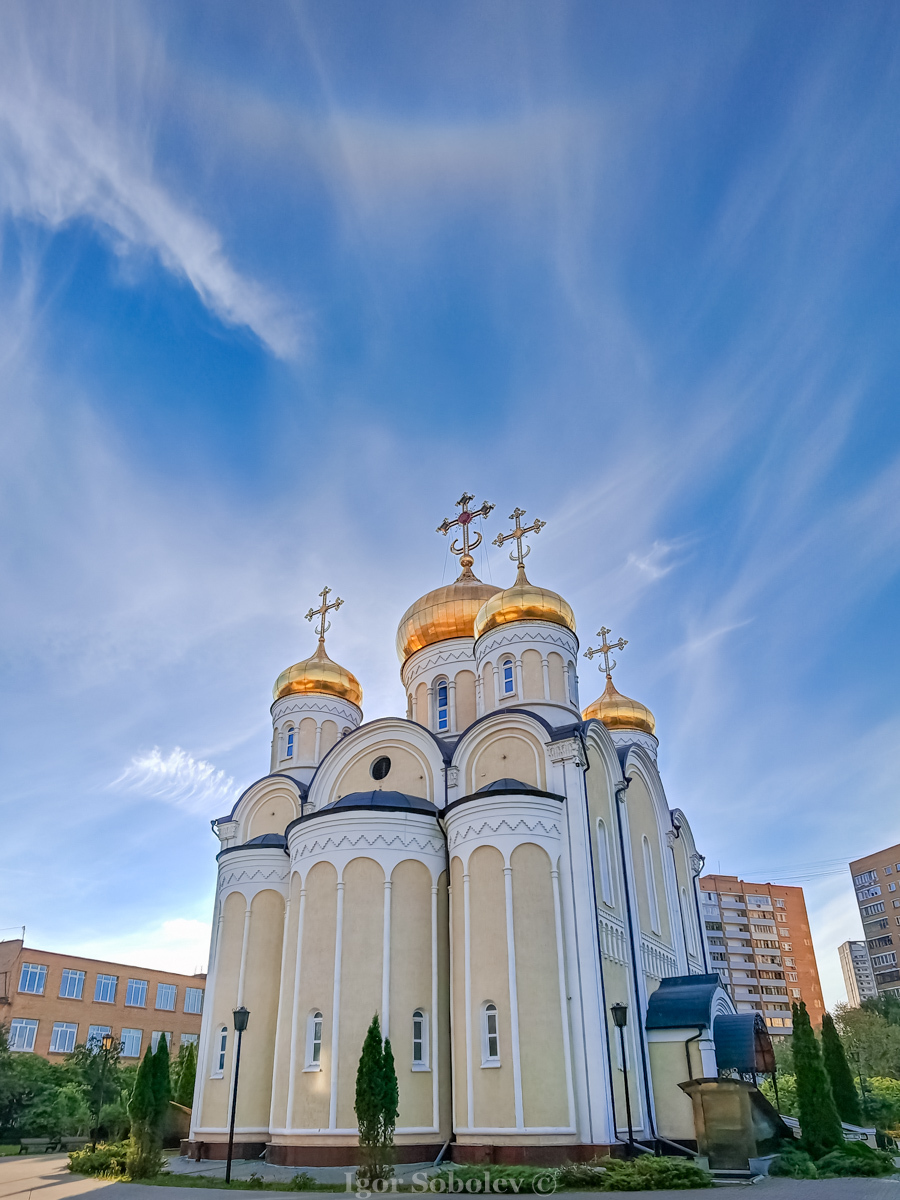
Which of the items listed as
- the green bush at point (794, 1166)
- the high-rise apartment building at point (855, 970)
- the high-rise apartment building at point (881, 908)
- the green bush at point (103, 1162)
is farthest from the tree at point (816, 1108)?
the high-rise apartment building at point (855, 970)

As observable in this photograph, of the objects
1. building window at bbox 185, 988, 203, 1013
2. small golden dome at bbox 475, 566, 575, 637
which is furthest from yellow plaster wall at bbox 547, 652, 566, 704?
building window at bbox 185, 988, 203, 1013

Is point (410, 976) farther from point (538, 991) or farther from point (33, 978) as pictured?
point (33, 978)

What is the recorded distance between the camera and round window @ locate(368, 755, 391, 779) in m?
19.6

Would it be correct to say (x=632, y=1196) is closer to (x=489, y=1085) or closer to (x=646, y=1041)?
(x=489, y=1085)

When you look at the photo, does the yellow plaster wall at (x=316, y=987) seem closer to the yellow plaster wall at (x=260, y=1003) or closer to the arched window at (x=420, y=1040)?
the arched window at (x=420, y=1040)

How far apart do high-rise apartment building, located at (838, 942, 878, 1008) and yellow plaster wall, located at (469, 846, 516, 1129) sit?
91.3m

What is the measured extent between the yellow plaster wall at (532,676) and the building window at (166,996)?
2905 centimetres

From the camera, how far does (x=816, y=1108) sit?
1550cm

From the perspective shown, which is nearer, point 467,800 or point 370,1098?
point 370,1098

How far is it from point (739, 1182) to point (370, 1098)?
18.8 ft

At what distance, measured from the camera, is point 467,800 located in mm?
16328

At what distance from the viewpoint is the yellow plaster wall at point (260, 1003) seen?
16797 millimetres

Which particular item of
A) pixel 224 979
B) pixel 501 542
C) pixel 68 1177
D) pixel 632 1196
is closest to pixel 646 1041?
pixel 632 1196

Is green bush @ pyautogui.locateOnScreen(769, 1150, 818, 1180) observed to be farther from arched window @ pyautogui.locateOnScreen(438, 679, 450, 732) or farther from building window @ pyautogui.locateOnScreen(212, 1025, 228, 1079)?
arched window @ pyautogui.locateOnScreen(438, 679, 450, 732)
